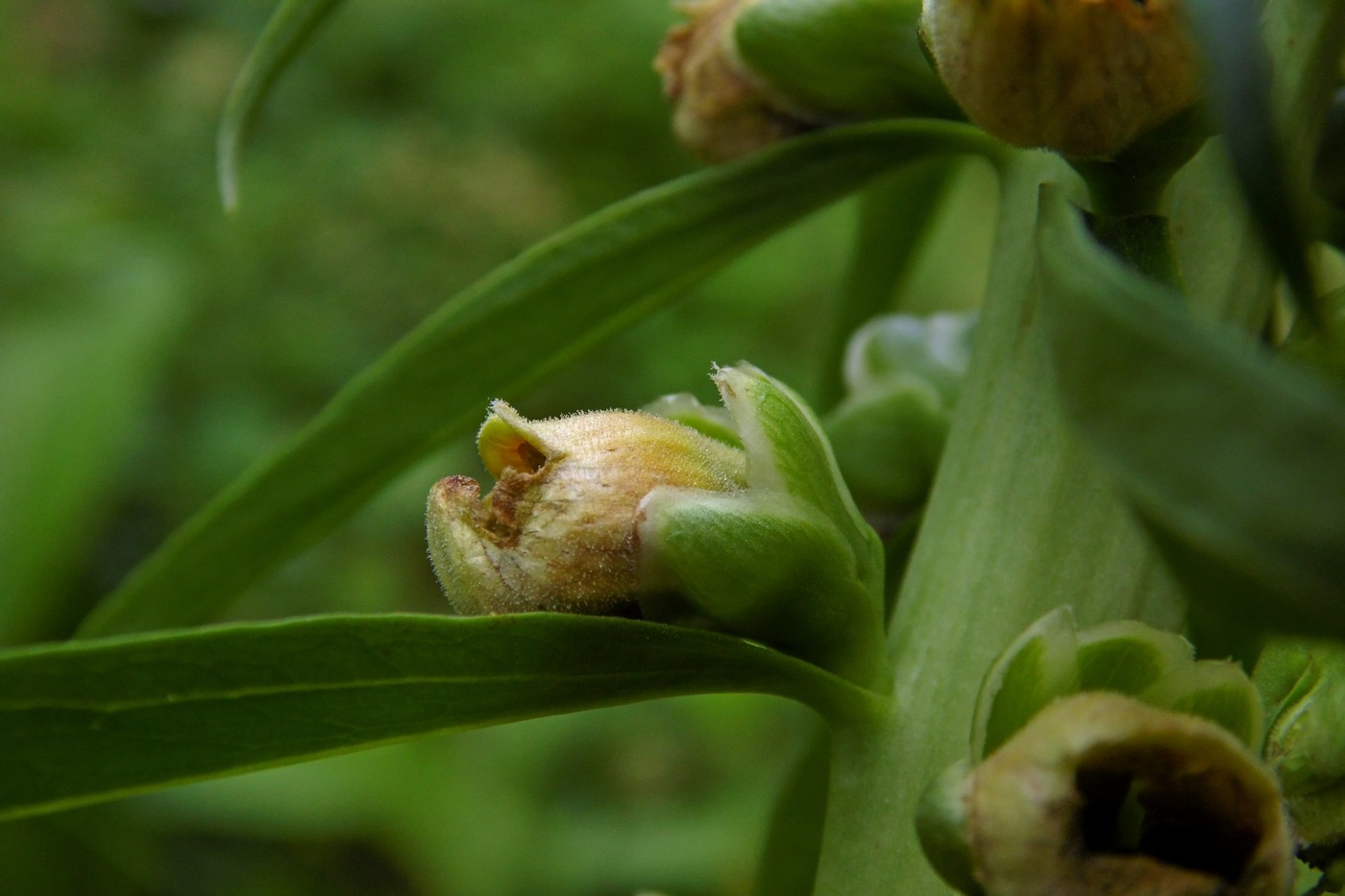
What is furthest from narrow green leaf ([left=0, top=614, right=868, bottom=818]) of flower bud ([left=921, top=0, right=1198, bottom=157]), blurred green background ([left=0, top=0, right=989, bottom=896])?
blurred green background ([left=0, top=0, right=989, bottom=896])

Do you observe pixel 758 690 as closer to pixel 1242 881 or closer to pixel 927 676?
pixel 927 676

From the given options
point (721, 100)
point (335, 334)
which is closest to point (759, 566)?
point (721, 100)

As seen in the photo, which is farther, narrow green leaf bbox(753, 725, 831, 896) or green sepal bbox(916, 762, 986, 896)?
narrow green leaf bbox(753, 725, 831, 896)

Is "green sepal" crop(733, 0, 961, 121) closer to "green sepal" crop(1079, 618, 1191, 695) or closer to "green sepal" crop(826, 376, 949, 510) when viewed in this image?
"green sepal" crop(826, 376, 949, 510)

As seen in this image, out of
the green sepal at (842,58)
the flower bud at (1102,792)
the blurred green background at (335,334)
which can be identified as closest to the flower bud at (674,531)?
the flower bud at (1102,792)

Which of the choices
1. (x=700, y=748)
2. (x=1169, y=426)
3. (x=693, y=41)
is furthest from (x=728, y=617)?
(x=700, y=748)

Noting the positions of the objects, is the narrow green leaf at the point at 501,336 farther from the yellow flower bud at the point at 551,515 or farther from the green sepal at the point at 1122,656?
the green sepal at the point at 1122,656
